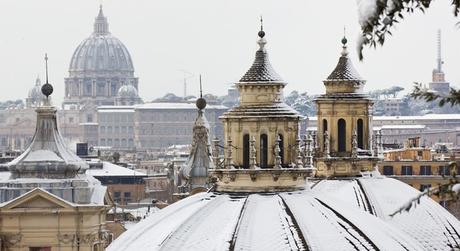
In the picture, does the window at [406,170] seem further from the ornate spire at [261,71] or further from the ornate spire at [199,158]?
the ornate spire at [261,71]

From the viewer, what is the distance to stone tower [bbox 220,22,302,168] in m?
28.7

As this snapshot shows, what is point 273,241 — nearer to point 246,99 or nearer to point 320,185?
point 246,99

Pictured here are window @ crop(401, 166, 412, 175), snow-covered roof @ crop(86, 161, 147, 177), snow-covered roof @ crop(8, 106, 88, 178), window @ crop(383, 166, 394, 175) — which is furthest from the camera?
snow-covered roof @ crop(86, 161, 147, 177)

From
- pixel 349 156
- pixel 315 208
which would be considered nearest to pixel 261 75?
pixel 315 208

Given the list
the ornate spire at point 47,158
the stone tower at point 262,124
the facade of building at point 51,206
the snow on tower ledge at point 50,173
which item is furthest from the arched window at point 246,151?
the ornate spire at point 47,158

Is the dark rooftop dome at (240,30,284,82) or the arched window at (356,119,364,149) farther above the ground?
the dark rooftop dome at (240,30,284,82)

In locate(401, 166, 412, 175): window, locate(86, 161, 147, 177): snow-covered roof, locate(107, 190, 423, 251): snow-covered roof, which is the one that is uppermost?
locate(107, 190, 423, 251): snow-covered roof

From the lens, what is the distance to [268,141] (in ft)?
94.2

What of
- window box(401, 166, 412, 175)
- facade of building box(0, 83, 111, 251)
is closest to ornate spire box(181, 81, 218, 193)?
facade of building box(0, 83, 111, 251)

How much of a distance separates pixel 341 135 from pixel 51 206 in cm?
650

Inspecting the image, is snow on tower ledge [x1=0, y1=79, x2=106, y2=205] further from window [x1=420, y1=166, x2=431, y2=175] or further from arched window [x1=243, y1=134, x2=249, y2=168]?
window [x1=420, y1=166, x2=431, y2=175]

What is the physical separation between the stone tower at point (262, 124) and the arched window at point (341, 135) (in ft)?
37.2

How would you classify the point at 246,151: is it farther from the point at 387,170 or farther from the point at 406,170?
the point at 406,170

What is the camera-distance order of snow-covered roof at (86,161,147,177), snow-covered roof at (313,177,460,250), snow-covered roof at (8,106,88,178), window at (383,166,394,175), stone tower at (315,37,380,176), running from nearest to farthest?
1. snow-covered roof at (313,177,460,250)
2. stone tower at (315,37,380,176)
3. snow-covered roof at (8,106,88,178)
4. window at (383,166,394,175)
5. snow-covered roof at (86,161,147,177)
